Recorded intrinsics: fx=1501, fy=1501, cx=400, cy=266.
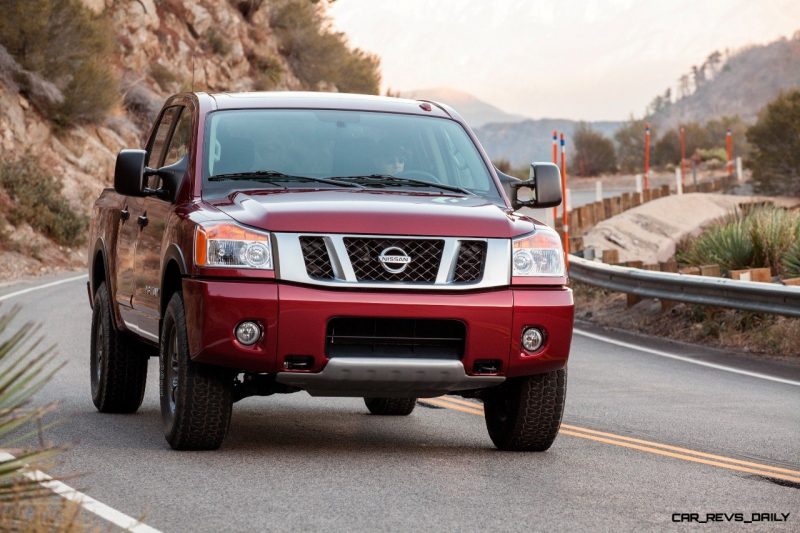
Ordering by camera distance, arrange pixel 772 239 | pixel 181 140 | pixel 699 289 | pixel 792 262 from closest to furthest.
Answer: pixel 181 140 < pixel 699 289 < pixel 792 262 < pixel 772 239

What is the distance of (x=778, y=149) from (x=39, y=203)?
18766 mm

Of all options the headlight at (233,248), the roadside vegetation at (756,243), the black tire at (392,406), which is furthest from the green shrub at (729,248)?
the headlight at (233,248)

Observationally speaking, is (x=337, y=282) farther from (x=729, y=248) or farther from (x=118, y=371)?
(x=729, y=248)

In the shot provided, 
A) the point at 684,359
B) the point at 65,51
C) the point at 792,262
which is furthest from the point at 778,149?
the point at 684,359

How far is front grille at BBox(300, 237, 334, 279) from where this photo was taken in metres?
7.95

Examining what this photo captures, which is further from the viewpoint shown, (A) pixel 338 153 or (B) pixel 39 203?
(B) pixel 39 203

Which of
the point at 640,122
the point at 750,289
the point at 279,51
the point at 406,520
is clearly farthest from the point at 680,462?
the point at 640,122

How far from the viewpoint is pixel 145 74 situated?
4647 cm

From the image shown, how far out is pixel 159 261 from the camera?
9023mm

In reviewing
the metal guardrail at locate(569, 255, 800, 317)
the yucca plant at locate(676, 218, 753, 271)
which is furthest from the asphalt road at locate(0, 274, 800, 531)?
the yucca plant at locate(676, 218, 753, 271)

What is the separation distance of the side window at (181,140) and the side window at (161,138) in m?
0.18

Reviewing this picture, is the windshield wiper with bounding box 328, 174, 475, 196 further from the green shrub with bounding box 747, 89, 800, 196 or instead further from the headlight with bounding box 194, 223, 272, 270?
the green shrub with bounding box 747, 89, 800, 196

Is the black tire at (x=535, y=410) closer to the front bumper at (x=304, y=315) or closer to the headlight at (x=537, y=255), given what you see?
the front bumper at (x=304, y=315)

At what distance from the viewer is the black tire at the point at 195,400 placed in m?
8.11
